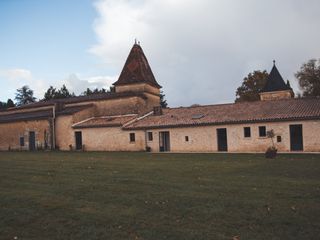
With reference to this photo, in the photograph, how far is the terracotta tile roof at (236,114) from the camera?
26.6 meters

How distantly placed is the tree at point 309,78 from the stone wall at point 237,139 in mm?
24649

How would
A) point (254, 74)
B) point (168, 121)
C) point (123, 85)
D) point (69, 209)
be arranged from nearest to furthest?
point (69, 209) < point (168, 121) < point (123, 85) < point (254, 74)

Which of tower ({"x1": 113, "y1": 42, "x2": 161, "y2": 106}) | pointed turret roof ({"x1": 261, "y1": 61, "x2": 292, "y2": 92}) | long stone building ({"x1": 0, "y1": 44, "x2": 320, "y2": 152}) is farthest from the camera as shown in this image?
pointed turret roof ({"x1": 261, "y1": 61, "x2": 292, "y2": 92})

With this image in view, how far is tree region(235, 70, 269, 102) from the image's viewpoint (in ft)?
173

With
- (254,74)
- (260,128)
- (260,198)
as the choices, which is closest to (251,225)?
(260,198)

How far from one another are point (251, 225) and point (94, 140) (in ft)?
96.7

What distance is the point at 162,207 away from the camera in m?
8.23

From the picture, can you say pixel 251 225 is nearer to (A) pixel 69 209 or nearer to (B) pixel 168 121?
(A) pixel 69 209

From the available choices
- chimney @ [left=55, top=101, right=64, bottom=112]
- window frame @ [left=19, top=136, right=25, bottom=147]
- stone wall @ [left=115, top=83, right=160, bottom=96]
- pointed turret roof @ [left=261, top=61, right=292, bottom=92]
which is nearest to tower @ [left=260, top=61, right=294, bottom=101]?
pointed turret roof @ [left=261, top=61, right=292, bottom=92]

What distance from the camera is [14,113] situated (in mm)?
45250

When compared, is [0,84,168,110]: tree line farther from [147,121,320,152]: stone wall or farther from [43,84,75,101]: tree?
[147,121,320,152]: stone wall

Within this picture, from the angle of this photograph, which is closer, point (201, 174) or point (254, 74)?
point (201, 174)

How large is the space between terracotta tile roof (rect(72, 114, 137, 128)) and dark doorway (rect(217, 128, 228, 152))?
9.88m

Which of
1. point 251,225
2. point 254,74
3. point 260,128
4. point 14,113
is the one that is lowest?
point 251,225
